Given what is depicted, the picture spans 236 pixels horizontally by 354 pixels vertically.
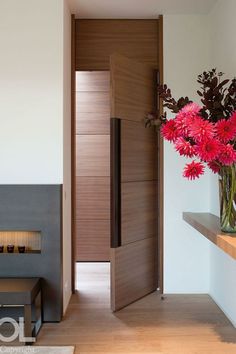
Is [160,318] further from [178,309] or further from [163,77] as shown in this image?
[163,77]

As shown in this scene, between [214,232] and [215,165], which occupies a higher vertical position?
[215,165]

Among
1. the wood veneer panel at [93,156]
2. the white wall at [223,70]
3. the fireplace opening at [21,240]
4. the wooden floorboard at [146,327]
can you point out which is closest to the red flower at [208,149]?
the white wall at [223,70]

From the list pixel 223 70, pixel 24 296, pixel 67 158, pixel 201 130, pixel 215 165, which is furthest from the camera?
pixel 67 158

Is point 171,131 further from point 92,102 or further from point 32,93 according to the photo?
point 92,102

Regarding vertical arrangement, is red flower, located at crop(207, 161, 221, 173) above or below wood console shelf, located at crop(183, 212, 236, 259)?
above

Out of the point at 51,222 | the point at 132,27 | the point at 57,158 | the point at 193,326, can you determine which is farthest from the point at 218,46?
the point at 193,326

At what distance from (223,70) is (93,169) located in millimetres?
2449

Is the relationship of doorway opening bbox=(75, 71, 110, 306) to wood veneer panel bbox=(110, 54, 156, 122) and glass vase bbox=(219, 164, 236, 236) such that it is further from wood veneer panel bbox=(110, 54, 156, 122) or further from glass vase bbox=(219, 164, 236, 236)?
glass vase bbox=(219, 164, 236, 236)

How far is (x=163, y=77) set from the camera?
165 inches

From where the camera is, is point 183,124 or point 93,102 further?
point 93,102

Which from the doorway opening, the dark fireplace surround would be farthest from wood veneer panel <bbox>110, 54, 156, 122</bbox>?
the doorway opening

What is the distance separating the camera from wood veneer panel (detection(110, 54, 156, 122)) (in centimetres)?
371

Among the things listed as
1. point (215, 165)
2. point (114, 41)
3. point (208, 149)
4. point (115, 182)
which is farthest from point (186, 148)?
point (114, 41)

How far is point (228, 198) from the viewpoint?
2.64 metres
